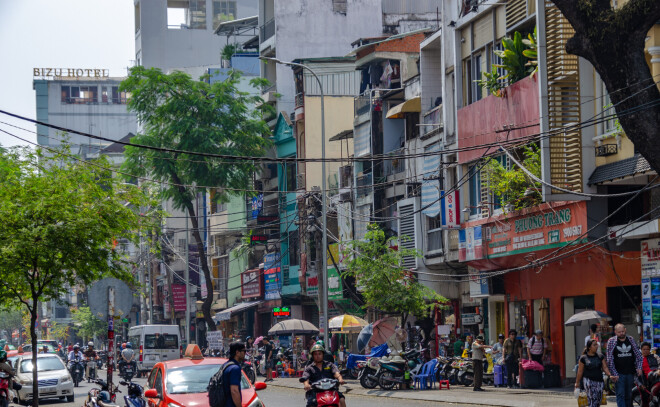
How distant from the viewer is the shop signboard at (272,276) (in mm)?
62484

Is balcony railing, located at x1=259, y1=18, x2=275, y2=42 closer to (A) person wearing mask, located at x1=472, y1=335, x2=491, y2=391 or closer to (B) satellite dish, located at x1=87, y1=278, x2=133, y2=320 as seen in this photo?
(A) person wearing mask, located at x1=472, y1=335, x2=491, y2=391

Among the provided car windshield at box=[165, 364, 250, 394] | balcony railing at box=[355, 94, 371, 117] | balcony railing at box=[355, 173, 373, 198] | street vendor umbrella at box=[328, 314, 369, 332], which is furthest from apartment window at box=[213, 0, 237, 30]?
car windshield at box=[165, 364, 250, 394]

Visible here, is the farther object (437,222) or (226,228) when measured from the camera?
(226,228)

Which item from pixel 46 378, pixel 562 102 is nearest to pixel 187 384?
pixel 562 102

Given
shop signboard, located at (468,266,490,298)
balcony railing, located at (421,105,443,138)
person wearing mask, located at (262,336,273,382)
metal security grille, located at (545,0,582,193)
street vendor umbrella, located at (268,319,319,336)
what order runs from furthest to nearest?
street vendor umbrella, located at (268,319,319,336) → person wearing mask, located at (262,336,273,382) → balcony railing, located at (421,105,443,138) → shop signboard, located at (468,266,490,298) → metal security grille, located at (545,0,582,193)

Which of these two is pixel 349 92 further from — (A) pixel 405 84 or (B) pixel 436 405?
(B) pixel 436 405

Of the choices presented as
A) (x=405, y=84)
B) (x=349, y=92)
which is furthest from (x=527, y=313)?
(x=349, y=92)

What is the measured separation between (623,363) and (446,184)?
20436 millimetres

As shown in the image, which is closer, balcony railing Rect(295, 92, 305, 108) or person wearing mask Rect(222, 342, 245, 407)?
person wearing mask Rect(222, 342, 245, 407)

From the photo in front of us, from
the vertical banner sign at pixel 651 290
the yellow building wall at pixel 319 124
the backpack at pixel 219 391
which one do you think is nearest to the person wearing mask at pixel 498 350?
the vertical banner sign at pixel 651 290

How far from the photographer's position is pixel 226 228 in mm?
72750

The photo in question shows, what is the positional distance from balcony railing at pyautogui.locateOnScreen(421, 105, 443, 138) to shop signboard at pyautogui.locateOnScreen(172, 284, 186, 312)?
133 feet

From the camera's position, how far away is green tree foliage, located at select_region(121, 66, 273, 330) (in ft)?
191

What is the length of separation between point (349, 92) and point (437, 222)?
21.3 meters
